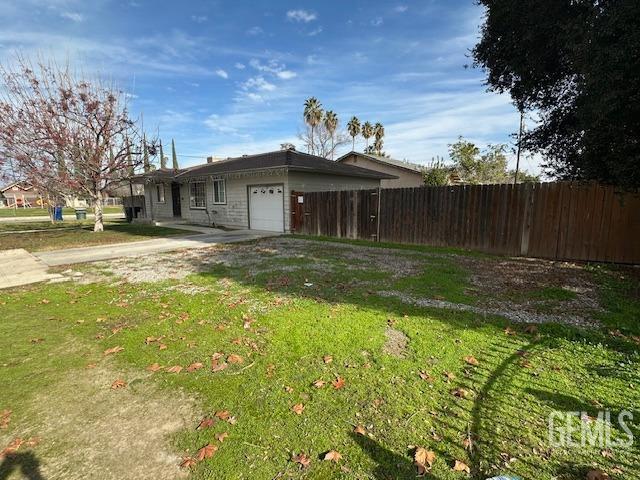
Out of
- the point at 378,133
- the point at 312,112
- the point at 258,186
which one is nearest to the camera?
the point at 258,186

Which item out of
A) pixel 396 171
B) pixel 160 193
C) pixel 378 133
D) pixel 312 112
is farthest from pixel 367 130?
pixel 160 193

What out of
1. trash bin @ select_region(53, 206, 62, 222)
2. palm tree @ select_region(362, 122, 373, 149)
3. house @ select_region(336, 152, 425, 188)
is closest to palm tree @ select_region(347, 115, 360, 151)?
palm tree @ select_region(362, 122, 373, 149)

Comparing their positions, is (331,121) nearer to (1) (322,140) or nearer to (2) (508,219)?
(1) (322,140)

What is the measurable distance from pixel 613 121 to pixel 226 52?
16056 millimetres

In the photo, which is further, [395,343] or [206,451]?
[395,343]

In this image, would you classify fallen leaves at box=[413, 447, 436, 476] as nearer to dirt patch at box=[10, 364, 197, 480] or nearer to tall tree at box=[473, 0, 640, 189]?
dirt patch at box=[10, 364, 197, 480]

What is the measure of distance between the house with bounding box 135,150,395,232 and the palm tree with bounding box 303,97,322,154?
26122 millimetres

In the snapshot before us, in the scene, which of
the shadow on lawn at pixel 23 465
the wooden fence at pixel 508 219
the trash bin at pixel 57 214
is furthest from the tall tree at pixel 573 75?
the trash bin at pixel 57 214

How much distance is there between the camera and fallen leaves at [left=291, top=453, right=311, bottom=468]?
207 centimetres

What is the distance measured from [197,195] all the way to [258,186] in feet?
19.3

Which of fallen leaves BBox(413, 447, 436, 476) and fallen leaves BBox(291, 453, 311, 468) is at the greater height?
fallen leaves BBox(413, 447, 436, 476)

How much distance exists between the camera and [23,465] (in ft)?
6.89

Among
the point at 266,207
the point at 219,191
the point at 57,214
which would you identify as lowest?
the point at 57,214

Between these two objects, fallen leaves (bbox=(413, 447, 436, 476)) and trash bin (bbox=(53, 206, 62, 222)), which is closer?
Result: fallen leaves (bbox=(413, 447, 436, 476))
